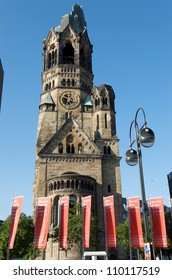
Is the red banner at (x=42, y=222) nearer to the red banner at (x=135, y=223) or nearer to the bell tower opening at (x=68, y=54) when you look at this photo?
the red banner at (x=135, y=223)

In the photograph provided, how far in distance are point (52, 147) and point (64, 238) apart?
2967cm

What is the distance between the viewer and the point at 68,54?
70062 mm

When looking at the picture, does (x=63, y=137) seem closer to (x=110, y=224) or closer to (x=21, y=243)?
(x=21, y=243)

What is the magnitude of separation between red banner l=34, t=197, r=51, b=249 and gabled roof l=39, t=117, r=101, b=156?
2919cm

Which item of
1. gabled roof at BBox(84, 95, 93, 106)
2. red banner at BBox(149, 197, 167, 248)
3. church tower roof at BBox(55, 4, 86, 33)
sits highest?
church tower roof at BBox(55, 4, 86, 33)

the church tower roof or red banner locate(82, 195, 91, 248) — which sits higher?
the church tower roof

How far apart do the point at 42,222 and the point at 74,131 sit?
34228 millimetres

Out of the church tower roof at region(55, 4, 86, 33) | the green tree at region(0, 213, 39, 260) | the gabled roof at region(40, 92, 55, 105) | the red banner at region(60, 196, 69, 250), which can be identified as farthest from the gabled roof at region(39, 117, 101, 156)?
the red banner at region(60, 196, 69, 250)

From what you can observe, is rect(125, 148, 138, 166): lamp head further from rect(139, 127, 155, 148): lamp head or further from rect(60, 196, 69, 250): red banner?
rect(60, 196, 69, 250): red banner

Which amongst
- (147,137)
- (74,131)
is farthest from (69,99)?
(147,137)

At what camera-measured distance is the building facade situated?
4875 cm

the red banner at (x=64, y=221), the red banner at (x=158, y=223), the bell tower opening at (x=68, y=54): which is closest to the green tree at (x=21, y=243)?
the red banner at (x=64, y=221)

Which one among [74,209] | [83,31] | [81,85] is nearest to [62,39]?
[83,31]
